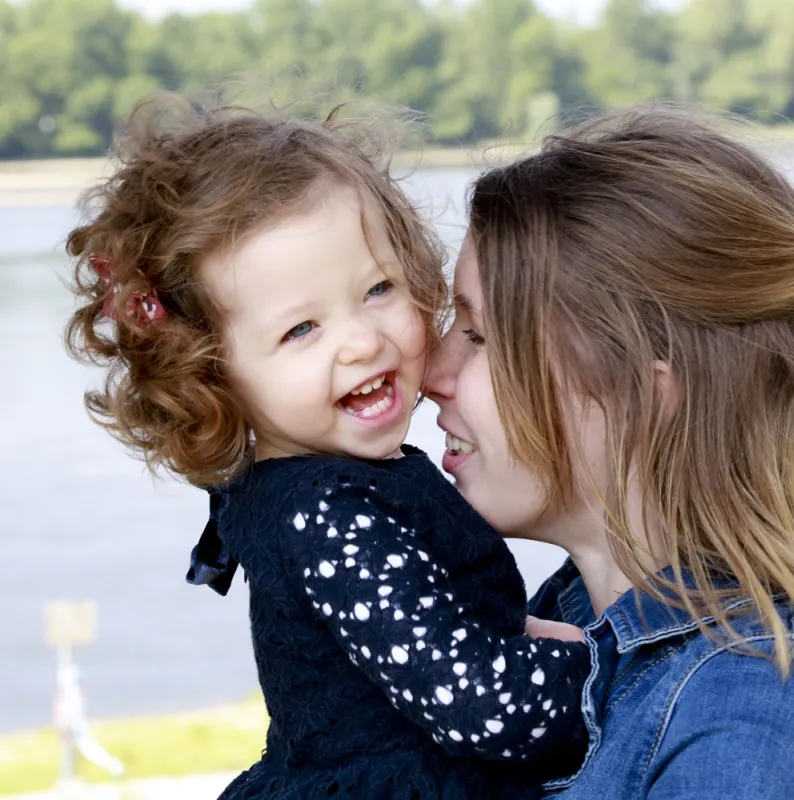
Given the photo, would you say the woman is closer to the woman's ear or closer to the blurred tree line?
the woman's ear

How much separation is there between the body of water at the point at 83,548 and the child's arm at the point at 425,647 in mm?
3263

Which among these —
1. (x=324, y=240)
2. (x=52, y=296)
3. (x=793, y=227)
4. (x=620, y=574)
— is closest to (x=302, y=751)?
(x=620, y=574)

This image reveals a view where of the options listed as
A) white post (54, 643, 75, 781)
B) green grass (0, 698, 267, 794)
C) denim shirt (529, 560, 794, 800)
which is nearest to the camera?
denim shirt (529, 560, 794, 800)

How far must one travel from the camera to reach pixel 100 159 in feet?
13.9

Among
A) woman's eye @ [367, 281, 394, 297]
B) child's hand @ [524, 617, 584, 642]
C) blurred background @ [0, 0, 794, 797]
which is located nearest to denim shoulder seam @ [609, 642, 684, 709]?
child's hand @ [524, 617, 584, 642]

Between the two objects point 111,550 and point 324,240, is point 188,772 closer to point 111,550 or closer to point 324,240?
point 111,550

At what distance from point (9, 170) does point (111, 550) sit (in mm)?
1927

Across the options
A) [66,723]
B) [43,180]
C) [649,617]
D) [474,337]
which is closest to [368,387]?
[474,337]

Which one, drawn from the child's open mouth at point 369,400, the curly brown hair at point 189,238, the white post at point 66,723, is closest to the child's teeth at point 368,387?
the child's open mouth at point 369,400

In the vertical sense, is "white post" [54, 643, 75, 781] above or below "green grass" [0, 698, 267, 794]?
above

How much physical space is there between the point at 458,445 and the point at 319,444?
17cm

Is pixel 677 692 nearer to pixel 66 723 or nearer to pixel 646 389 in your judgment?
pixel 646 389

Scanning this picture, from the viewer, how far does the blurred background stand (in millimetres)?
4648

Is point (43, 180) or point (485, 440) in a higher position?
point (485, 440)
